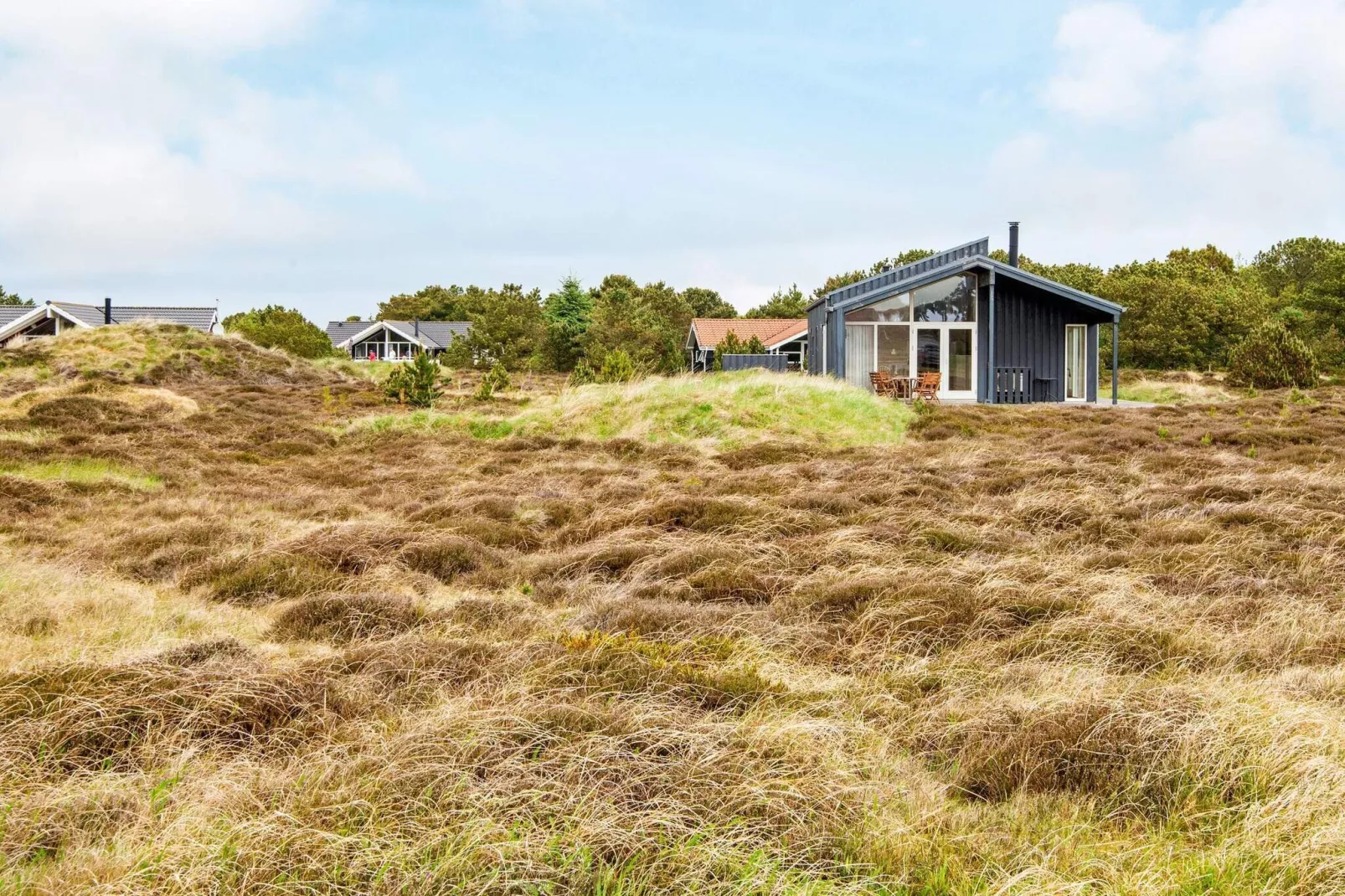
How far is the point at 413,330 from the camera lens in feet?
217

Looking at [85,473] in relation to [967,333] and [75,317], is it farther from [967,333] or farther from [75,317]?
[75,317]

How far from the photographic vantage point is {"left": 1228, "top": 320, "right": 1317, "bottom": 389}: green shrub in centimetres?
2688

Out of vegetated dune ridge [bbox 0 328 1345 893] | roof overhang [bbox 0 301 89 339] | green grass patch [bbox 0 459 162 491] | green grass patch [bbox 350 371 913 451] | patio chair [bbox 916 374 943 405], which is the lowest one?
vegetated dune ridge [bbox 0 328 1345 893]

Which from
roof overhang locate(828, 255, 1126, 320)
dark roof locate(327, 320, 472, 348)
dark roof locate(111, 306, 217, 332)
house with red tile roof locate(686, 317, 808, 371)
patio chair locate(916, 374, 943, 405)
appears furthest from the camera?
dark roof locate(327, 320, 472, 348)

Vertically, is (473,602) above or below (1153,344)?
below

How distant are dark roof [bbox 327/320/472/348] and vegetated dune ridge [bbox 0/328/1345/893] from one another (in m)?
57.2

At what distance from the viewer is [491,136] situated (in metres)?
19.5

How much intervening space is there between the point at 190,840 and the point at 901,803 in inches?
86.7

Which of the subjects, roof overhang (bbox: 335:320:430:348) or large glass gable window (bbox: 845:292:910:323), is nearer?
large glass gable window (bbox: 845:292:910:323)

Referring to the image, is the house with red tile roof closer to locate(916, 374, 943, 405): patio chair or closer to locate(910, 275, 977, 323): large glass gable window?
locate(910, 275, 977, 323): large glass gable window

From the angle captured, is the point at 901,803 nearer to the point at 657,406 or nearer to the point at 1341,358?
the point at 657,406

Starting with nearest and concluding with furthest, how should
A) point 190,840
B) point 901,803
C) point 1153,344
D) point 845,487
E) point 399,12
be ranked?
1. point 190,840
2. point 901,803
3. point 845,487
4. point 399,12
5. point 1153,344

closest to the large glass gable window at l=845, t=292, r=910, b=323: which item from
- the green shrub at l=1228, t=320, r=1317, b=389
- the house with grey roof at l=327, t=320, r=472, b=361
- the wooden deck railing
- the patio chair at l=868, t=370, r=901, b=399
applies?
the patio chair at l=868, t=370, r=901, b=399

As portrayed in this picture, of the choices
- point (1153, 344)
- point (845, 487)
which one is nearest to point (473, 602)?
point (845, 487)
